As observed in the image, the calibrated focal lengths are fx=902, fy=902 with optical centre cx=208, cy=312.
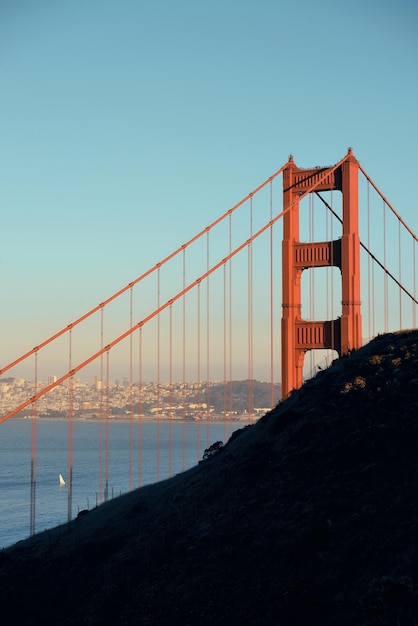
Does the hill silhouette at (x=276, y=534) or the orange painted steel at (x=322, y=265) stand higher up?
the orange painted steel at (x=322, y=265)

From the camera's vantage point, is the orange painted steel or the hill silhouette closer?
the hill silhouette

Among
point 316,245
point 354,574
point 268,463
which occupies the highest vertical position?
point 316,245

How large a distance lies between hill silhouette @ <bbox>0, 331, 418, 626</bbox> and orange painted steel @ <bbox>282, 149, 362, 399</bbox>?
6.28 feet

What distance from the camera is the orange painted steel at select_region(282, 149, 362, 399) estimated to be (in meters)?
57.1

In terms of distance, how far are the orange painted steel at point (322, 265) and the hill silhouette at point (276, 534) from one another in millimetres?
1915

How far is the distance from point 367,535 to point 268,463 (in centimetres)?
1332

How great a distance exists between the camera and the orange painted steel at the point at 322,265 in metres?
57.1

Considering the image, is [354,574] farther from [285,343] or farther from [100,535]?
[285,343]

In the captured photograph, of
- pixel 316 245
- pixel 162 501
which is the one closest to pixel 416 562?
pixel 162 501

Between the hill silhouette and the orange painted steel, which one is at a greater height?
the orange painted steel

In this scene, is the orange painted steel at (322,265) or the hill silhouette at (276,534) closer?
the hill silhouette at (276,534)

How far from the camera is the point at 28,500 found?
146 m

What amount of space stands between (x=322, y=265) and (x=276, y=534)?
22598mm

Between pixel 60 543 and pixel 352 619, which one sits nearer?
pixel 352 619
